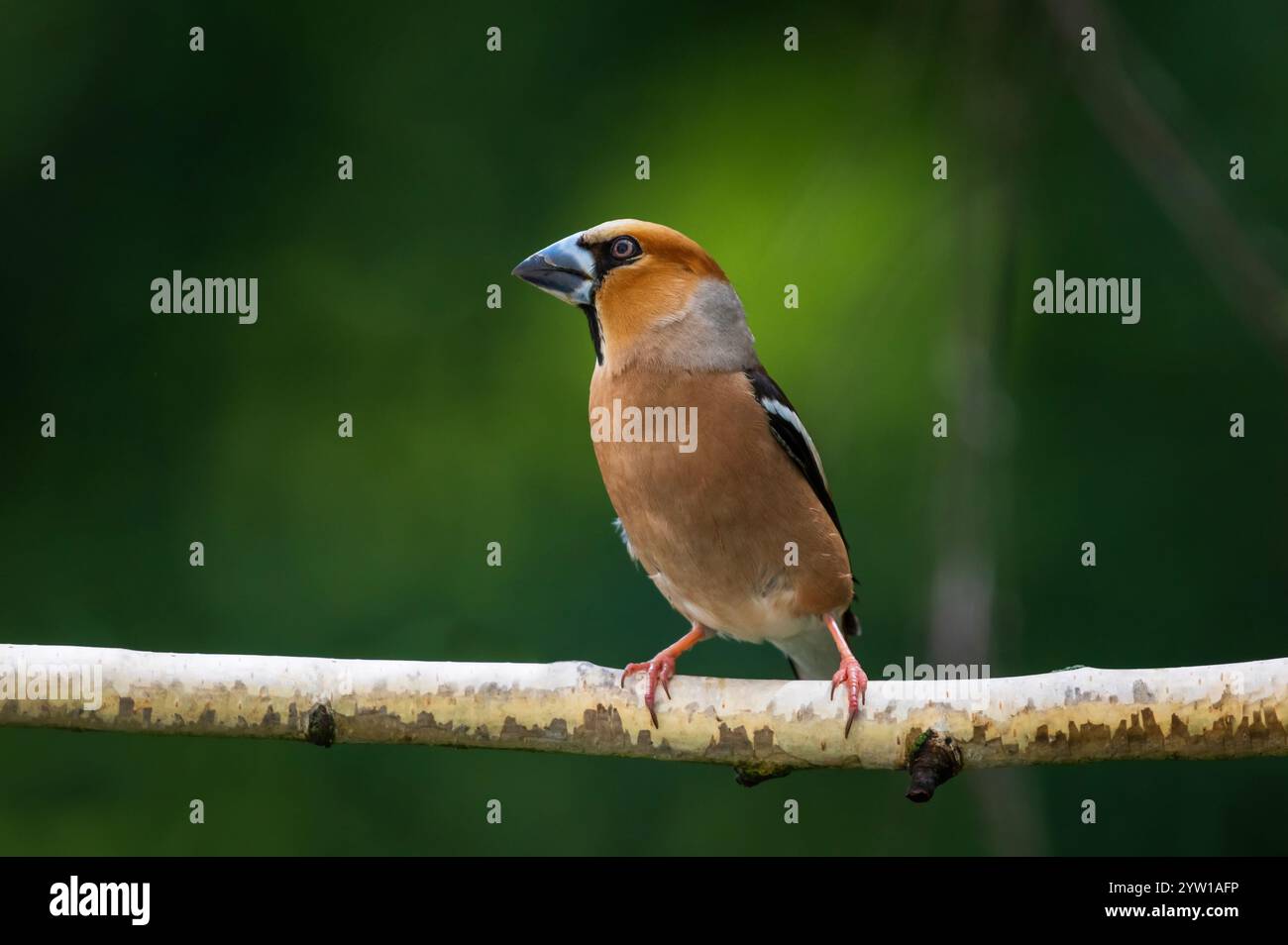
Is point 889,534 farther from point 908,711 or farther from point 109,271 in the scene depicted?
point 109,271

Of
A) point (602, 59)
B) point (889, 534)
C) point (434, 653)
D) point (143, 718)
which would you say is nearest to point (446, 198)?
point (602, 59)

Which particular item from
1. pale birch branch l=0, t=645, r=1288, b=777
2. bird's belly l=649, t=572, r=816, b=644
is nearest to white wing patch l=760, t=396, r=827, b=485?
bird's belly l=649, t=572, r=816, b=644

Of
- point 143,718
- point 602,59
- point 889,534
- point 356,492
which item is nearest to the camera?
point 143,718

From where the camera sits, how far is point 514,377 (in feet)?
19.4

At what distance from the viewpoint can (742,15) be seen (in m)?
6.34

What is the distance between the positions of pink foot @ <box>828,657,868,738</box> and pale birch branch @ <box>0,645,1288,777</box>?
0.02 meters

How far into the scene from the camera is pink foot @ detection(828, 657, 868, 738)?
3146 mm

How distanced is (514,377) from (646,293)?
2022 millimetres

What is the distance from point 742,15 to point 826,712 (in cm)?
402

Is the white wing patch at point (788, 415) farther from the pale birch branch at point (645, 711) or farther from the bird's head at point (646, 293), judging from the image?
the pale birch branch at point (645, 711)

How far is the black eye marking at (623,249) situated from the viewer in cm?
403
